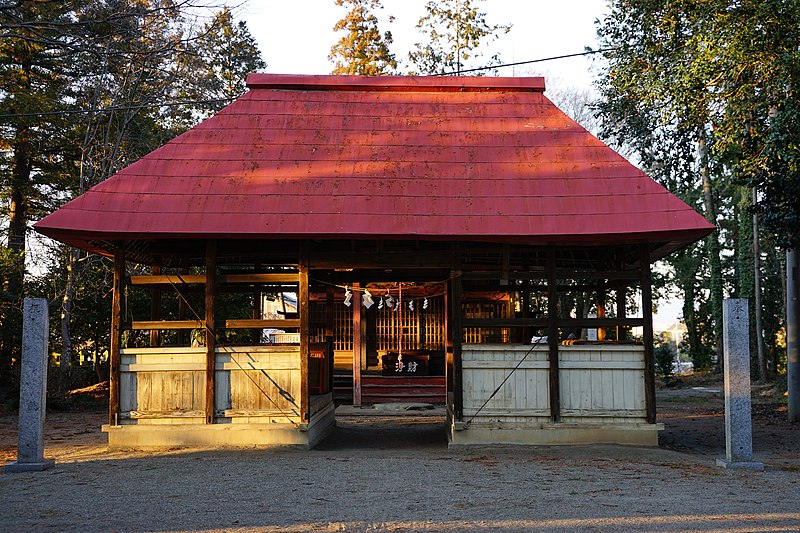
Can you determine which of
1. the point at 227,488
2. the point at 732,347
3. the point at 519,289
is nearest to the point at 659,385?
the point at 519,289

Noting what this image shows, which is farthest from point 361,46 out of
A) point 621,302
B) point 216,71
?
point 621,302

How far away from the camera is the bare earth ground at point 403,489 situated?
6.71 m

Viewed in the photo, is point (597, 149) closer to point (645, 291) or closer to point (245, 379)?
point (645, 291)

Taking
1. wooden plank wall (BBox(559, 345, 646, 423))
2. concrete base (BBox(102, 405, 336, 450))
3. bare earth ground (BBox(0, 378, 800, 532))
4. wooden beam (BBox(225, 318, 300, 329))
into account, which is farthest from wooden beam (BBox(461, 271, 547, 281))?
concrete base (BBox(102, 405, 336, 450))

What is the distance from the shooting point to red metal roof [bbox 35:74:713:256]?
10.8 meters

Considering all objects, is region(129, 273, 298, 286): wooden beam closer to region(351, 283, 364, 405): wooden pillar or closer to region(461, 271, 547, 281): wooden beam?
region(461, 271, 547, 281): wooden beam

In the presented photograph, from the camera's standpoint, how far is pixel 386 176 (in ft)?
38.3

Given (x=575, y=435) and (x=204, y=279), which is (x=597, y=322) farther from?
(x=204, y=279)

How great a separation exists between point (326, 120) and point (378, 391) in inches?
381

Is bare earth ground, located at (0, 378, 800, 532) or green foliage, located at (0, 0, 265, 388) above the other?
green foliage, located at (0, 0, 265, 388)

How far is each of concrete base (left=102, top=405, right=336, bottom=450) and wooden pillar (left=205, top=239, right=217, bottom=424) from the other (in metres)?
0.24

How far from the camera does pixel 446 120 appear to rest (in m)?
12.9

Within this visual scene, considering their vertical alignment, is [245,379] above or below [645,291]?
below

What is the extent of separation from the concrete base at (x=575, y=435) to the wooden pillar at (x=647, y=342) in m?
0.25
